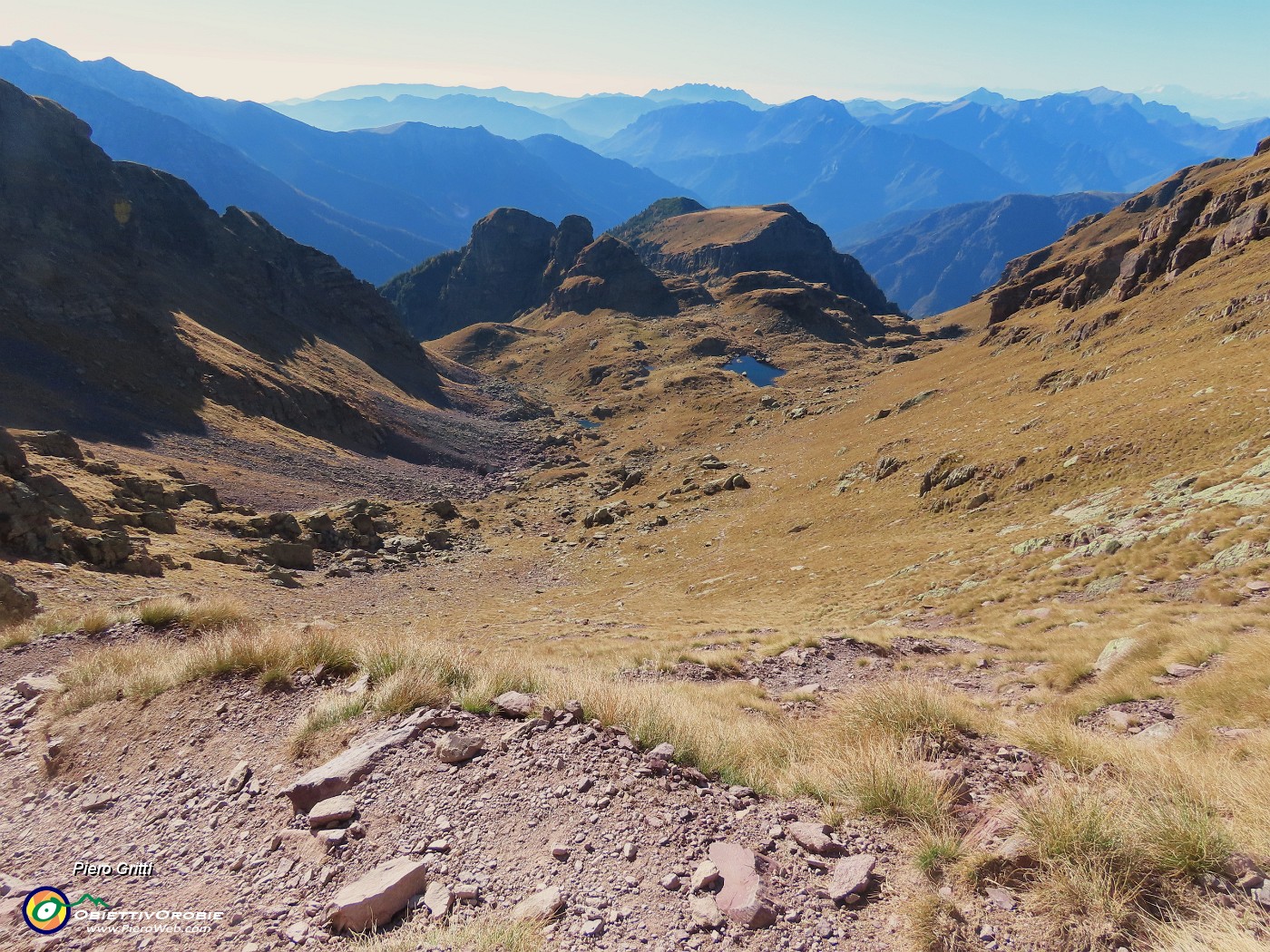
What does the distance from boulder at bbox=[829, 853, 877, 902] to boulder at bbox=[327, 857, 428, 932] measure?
10.4 feet

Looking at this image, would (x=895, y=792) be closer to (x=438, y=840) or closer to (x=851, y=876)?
(x=851, y=876)

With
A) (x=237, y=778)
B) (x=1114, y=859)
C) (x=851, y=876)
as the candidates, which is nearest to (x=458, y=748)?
(x=237, y=778)

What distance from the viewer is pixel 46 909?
5.00m

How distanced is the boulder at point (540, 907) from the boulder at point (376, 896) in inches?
33.6

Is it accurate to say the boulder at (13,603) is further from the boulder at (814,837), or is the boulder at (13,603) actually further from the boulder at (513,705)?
the boulder at (814,837)

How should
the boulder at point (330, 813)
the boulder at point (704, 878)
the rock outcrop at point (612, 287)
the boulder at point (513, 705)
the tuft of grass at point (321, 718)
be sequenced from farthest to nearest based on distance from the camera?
the rock outcrop at point (612, 287) < the boulder at point (513, 705) < the tuft of grass at point (321, 718) < the boulder at point (330, 813) < the boulder at point (704, 878)

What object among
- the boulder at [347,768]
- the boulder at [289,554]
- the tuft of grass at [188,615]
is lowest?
the boulder at [289,554]

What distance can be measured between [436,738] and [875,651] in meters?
11.2

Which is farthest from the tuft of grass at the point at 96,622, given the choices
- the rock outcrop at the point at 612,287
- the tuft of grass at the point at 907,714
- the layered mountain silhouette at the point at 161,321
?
the rock outcrop at the point at 612,287

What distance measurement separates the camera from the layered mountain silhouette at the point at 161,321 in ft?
180

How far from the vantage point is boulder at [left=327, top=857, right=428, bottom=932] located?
4387 millimetres

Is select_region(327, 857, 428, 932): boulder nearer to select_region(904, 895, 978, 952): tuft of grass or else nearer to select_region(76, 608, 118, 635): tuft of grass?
select_region(904, 895, 978, 952): tuft of grass

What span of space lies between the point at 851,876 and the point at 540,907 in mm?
2358

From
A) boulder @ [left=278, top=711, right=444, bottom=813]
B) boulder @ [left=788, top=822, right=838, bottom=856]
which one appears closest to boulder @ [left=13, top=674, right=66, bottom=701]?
boulder @ [left=278, top=711, right=444, bottom=813]
